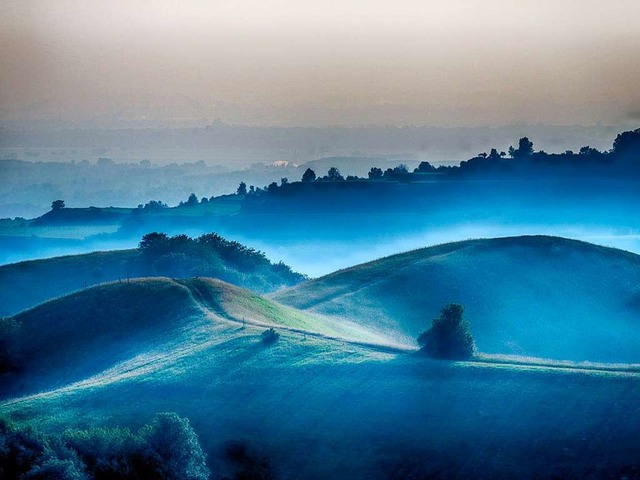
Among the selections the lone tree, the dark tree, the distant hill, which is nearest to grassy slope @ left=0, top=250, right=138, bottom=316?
the distant hill

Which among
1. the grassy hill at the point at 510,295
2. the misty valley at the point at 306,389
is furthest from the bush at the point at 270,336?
the grassy hill at the point at 510,295

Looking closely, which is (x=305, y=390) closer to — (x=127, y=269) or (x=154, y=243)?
(x=127, y=269)

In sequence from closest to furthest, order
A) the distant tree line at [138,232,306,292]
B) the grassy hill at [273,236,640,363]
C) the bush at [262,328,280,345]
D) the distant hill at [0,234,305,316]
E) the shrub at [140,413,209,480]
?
the shrub at [140,413,209,480] < the bush at [262,328,280,345] < the grassy hill at [273,236,640,363] < the distant hill at [0,234,305,316] < the distant tree line at [138,232,306,292]

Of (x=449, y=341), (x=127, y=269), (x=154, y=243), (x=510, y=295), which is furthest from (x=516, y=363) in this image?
(x=154, y=243)

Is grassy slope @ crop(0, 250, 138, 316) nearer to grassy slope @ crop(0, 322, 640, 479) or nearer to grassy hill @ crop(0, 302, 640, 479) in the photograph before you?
grassy slope @ crop(0, 322, 640, 479)

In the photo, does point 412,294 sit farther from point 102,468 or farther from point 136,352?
point 102,468

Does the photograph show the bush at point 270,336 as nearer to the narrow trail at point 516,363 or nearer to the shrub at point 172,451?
the narrow trail at point 516,363

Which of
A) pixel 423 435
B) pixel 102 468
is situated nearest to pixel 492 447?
pixel 423 435
